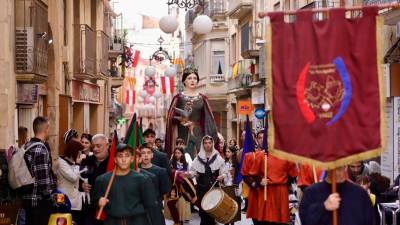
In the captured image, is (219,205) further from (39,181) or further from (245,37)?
(245,37)

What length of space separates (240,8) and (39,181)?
103ft

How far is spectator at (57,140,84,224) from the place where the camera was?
40.5 feet

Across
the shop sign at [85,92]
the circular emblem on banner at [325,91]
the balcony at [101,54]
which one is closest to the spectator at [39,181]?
the circular emblem on banner at [325,91]

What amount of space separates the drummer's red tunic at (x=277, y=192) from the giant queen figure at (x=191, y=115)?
3.39 meters

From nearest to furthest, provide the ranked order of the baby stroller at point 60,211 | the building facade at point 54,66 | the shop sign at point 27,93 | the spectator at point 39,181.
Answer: the spectator at point 39,181 → the baby stroller at point 60,211 → the building facade at point 54,66 → the shop sign at point 27,93

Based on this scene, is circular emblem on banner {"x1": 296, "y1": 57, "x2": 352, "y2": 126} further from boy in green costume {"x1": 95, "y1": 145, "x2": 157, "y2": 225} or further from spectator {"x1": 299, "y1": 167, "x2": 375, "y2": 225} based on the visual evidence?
boy in green costume {"x1": 95, "y1": 145, "x2": 157, "y2": 225}

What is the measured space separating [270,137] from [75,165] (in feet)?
15.8

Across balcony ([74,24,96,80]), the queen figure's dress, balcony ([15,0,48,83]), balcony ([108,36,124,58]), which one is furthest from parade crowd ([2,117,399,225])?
balcony ([108,36,124,58])

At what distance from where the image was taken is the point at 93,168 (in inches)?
496

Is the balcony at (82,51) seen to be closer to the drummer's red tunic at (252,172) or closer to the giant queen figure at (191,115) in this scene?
the giant queen figure at (191,115)

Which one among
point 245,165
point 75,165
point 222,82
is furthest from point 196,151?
point 222,82

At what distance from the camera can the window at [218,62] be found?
5338 centimetres

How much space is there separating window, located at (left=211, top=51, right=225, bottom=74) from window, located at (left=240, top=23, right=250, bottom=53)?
8820 millimetres

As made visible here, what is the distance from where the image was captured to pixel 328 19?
824 cm
